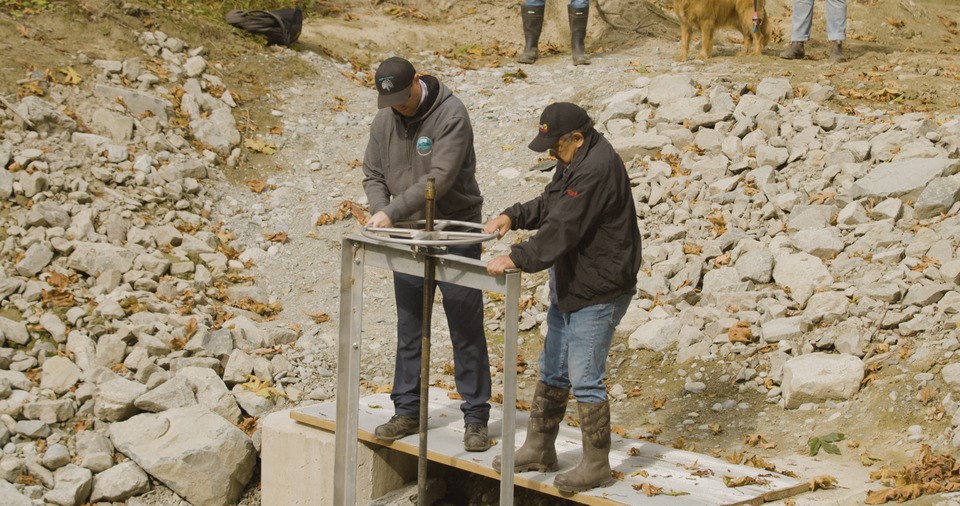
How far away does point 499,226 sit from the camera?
4973 mm

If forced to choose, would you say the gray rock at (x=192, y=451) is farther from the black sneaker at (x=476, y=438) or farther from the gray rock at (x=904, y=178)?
the gray rock at (x=904, y=178)

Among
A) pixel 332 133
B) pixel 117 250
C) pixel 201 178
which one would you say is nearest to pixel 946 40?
pixel 332 133

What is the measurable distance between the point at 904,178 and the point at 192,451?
530 cm

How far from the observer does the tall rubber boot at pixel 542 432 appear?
518cm

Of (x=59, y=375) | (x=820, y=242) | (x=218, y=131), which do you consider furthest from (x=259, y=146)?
(x=820, y=242)

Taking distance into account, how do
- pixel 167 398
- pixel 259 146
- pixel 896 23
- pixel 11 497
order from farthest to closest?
pixel 896 23 < pixel 259 146 < pixel 167 398 < pixel 11 497

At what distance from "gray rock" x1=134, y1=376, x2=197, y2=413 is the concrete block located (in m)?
0.99

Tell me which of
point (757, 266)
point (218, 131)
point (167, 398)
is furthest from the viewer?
point (218, 131)

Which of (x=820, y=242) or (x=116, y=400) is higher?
(x=820, y=242)

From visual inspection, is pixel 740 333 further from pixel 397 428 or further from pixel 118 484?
pixel 118 484

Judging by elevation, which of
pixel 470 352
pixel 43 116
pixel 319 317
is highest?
pixel 43 116

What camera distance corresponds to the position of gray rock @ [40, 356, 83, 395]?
7.34 metres

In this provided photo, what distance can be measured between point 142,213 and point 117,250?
77 centimetres

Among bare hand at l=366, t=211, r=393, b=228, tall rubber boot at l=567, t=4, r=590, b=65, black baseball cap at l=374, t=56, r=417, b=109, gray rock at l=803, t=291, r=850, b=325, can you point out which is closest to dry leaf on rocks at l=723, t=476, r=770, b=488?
bare hand at l=366, t=211, r=393, b=228
